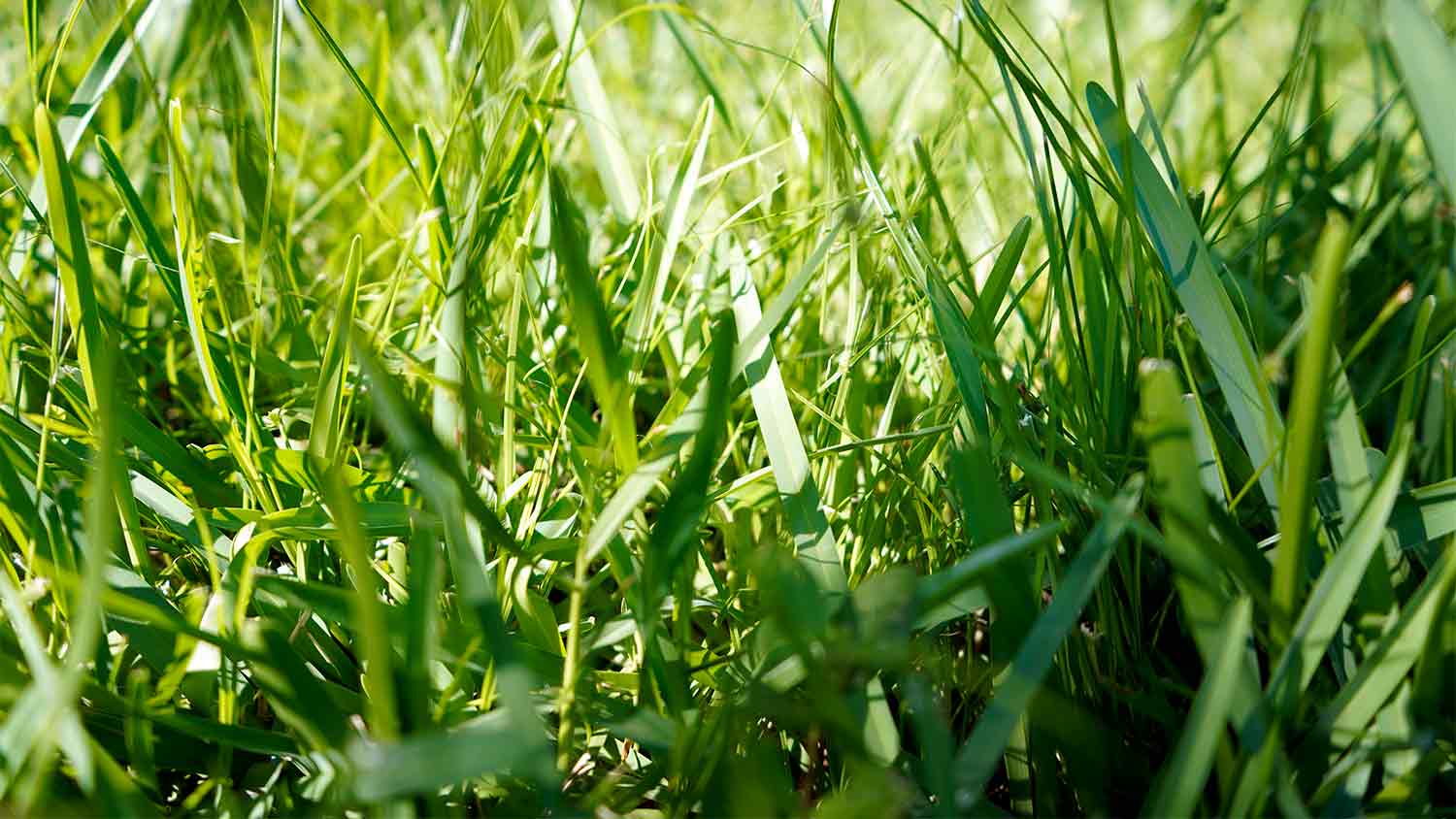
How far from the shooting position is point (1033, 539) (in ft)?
1.53

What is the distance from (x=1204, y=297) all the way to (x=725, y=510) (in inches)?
13.0

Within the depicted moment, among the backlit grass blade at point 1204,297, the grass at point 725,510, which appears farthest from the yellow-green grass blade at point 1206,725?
the backlit grass blade at point 1204,297

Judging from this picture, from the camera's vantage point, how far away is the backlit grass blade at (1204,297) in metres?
0.58

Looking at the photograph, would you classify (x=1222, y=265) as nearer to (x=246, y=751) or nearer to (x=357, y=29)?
(x=246, y=751)

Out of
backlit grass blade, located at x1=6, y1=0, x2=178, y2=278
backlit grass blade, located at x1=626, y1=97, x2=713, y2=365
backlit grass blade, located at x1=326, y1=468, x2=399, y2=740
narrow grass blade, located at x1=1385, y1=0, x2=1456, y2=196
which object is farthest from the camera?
backlit grass blade, located at x1=6, y1=0, x2=178, y2=278

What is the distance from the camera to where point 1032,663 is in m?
0.46

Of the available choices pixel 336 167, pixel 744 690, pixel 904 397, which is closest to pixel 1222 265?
pixel 904 397

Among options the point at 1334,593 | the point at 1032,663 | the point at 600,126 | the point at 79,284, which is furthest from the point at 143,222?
the point at 1334,593

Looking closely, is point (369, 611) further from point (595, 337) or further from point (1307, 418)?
point (1307, 418)

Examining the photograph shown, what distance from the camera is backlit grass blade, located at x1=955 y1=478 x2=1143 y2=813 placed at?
44 cm

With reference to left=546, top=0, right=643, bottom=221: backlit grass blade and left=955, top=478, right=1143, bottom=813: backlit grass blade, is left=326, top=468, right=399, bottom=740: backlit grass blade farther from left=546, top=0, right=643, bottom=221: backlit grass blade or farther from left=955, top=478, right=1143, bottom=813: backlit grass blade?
left=546, top=0, right=643, bottom=221: backlit grass blade

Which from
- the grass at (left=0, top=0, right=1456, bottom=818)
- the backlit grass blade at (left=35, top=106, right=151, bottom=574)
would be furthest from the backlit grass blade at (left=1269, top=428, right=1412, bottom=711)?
the backlit grass blade at (left=35, top=106, right=151, bottom=574)

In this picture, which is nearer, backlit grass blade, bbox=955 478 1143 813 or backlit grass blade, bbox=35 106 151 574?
backlit grass blade, bbox=955 478 1143 813

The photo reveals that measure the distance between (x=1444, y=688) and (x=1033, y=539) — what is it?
22 cm
